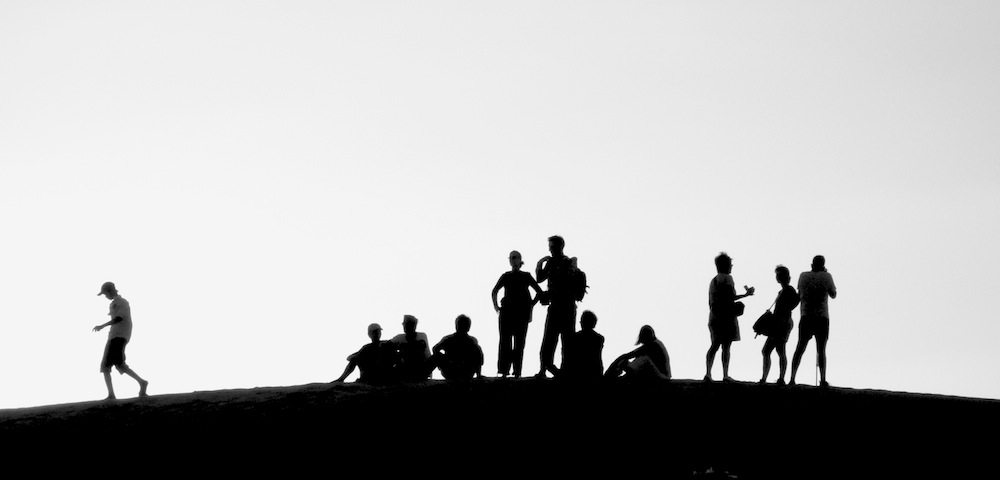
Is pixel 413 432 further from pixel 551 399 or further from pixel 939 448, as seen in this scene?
pixel 939 448

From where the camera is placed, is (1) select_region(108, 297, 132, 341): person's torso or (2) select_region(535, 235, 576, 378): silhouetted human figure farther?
(1) select_region(108, 297, 132, 341): person's torso

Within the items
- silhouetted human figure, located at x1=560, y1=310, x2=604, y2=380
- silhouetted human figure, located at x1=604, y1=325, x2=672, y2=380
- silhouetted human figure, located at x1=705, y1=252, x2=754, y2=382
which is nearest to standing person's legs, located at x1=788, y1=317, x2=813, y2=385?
silhouetted human figure, located at x1=705, y1=252, x2=754, y2=382

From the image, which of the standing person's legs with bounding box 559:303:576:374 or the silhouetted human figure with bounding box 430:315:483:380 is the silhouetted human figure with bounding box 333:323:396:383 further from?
the standing person's legs with bounding box 559:303:576:374

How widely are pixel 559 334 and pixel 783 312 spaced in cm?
372

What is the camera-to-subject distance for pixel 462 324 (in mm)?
21719

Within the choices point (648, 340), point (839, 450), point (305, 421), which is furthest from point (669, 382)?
point (305, 421)

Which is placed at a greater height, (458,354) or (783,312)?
(783,312)

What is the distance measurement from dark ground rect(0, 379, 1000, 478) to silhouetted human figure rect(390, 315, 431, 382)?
0.92 metres

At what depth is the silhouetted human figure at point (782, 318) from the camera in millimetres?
21500

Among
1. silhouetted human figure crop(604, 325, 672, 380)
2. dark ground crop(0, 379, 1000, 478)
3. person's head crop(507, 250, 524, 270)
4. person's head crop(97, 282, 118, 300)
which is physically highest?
person's head crop(507, 250, 524, 270)

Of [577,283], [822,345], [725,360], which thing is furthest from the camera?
[725,360]

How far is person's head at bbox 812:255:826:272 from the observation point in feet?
70.3

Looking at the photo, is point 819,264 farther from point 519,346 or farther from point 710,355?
point 519,346

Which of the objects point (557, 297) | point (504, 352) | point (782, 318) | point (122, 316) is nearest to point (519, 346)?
point (504, 352)
